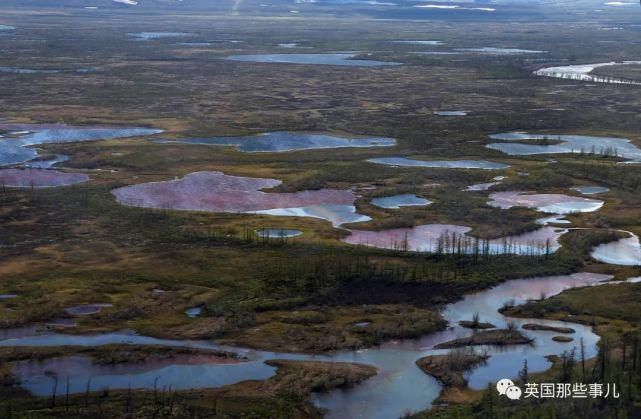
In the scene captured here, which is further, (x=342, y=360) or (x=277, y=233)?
(x=277, y=233)

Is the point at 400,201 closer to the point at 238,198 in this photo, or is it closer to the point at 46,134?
the point at 238,198

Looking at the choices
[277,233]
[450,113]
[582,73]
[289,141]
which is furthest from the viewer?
[582,73]

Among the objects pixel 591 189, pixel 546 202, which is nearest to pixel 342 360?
pixel 546 202

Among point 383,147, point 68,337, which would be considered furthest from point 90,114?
point 68,337

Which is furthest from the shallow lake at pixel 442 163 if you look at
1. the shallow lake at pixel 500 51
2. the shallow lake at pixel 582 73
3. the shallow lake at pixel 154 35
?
the shallow lake at pixel 154 35

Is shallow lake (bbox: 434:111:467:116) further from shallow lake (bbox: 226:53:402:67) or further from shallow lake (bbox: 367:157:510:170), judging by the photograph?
shallow lake (bbox: 226:53:402:67)

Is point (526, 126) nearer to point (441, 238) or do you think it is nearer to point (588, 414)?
point (441, 238)

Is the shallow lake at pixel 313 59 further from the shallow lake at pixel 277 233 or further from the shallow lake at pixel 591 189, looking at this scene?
the shallow lake at pixel 277 233
